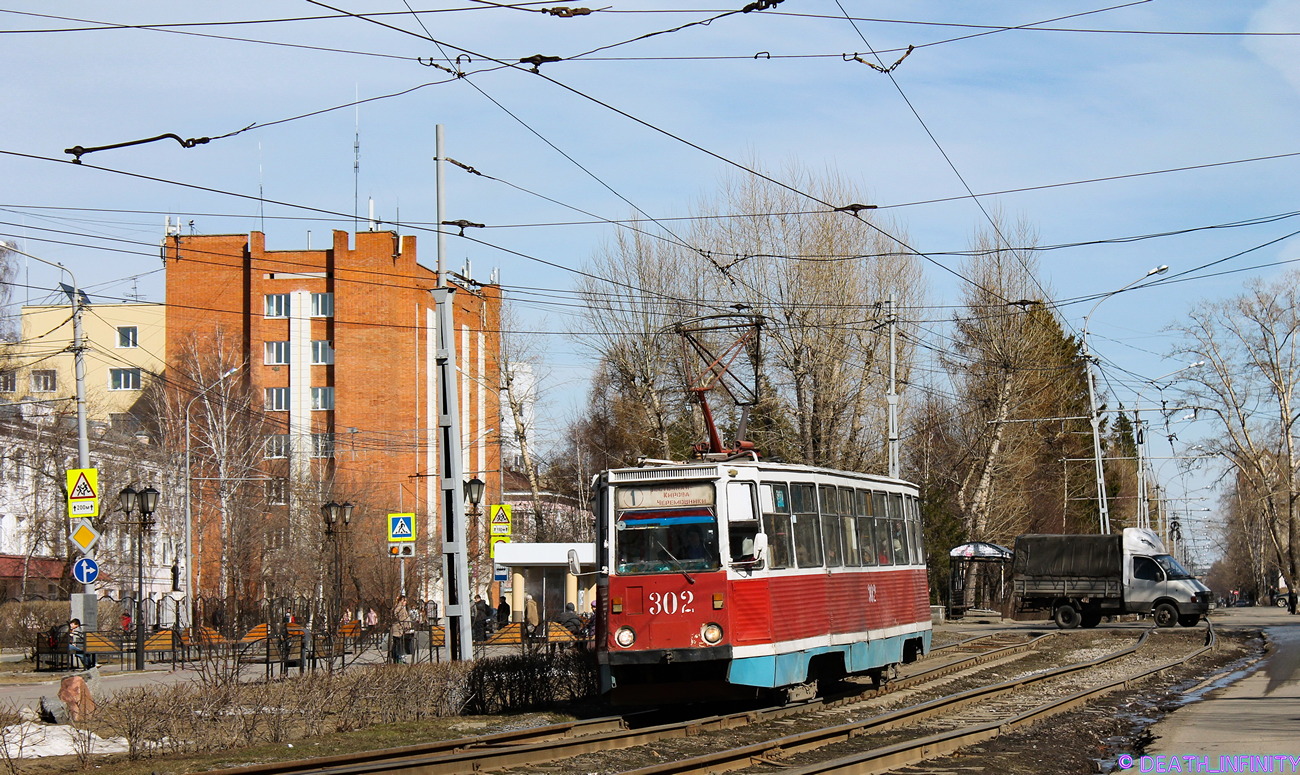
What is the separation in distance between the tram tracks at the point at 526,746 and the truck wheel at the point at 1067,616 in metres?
20.1

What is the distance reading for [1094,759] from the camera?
12062 millimetres

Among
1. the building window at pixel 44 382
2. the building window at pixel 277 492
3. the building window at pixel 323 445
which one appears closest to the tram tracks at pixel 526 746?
the building window at pixel 277 492

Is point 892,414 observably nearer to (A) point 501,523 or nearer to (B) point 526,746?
(A) point 501,523

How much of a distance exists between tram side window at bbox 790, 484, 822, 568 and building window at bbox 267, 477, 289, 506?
37.3 meters

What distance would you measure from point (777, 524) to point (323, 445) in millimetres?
48355

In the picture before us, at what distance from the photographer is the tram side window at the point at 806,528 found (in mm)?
16266

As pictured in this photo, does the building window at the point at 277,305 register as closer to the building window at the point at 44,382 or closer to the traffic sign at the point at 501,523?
the building window at the point at 44,382

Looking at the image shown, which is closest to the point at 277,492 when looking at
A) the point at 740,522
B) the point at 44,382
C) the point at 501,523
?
the point at 44,382

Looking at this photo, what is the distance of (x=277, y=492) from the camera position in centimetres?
5634

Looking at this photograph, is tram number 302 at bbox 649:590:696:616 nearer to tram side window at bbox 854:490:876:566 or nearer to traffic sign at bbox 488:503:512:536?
tram side window at bbox 854:490:876:566

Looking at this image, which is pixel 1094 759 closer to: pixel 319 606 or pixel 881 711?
pixel 881 711

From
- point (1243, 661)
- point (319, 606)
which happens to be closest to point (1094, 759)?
point (1243, 661)

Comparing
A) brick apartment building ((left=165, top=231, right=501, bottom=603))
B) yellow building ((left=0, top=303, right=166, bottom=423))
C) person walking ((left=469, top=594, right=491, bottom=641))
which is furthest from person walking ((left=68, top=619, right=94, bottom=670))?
yellow building ((left=0, top=303, right=166, bottom=423))

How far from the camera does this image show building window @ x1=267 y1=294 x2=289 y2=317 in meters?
62.4
